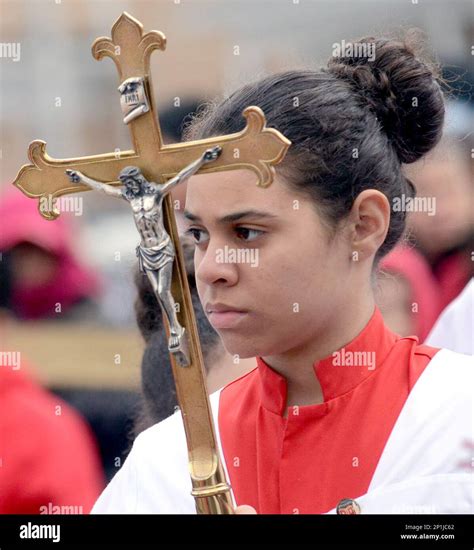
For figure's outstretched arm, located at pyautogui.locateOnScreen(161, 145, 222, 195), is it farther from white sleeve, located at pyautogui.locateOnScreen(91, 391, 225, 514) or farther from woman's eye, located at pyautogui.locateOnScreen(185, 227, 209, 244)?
white sleeve, located at pyautogui.locateOnScreen(91, 391, 225, 514)

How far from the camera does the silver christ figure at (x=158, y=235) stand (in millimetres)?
1402

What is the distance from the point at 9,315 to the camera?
9.74 feet

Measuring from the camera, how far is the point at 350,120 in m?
1.55

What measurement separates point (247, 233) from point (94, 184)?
17cm

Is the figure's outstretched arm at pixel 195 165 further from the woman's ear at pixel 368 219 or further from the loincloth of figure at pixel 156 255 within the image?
the woman's ear at pixel 368 219

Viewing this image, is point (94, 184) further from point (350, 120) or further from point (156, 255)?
point (350, 120)

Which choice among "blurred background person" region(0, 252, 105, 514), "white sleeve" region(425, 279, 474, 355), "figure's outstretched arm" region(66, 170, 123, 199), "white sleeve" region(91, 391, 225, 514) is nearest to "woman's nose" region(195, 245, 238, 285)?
"figure's outstretched arm" region(66, 170, 123, 199)

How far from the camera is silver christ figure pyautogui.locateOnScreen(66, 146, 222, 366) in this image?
1402 millimetres

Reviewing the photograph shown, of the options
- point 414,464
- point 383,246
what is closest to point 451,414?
point 414,464

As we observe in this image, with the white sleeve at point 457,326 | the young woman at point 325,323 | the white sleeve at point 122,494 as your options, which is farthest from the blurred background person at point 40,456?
the white sleeve at point 457,326

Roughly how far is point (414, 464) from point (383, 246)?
0.91 ft

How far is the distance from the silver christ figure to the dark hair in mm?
144

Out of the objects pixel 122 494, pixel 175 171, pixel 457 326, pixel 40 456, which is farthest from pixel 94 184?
pixel 457 326
